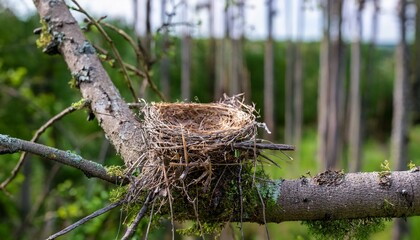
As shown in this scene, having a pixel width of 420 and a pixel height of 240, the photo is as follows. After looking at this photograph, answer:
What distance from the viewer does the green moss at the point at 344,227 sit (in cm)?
102

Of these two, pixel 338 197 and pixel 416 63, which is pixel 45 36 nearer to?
pixel 338 197

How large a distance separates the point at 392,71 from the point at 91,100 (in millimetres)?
6572

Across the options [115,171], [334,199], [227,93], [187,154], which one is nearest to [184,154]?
[187,154]

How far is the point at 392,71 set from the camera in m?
7.28

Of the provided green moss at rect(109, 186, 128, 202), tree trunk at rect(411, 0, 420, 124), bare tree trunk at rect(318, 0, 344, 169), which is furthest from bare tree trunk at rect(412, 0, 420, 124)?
green moss at rect(109, 186, 128, 202)

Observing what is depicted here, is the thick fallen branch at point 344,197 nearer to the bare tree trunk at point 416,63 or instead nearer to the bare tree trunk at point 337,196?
the bare tree trunk at point 337,196

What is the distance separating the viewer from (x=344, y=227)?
102cm

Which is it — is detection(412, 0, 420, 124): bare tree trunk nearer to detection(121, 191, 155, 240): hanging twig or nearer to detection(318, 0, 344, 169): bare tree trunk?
detection(318, 0, 344, 169): bare tree trunk

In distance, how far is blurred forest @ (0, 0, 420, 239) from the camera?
276cm

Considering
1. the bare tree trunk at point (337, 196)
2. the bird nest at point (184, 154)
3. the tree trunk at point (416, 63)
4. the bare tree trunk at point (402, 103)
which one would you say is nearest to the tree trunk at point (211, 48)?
the tree trunk at point (416, 63)

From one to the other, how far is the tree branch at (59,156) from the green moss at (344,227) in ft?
1.06

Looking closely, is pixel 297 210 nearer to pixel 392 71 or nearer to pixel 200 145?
pixel 200 145

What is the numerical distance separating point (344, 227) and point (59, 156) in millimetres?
465

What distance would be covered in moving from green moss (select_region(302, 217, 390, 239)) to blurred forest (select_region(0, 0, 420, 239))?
0.29 metres
